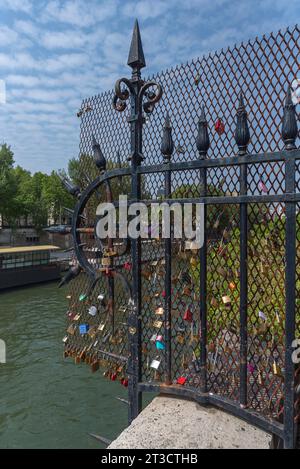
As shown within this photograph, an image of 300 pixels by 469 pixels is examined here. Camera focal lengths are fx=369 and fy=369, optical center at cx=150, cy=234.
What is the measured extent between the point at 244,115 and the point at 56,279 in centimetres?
3052

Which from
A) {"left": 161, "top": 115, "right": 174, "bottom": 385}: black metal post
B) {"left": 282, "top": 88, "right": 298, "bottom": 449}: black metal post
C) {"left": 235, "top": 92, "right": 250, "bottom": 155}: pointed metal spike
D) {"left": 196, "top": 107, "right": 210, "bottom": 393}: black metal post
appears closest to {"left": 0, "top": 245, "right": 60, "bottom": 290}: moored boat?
{"left": 161, "top": 115, "right": 174, "bottom": 385}: black metal post

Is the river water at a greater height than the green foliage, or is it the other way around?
the green foliage

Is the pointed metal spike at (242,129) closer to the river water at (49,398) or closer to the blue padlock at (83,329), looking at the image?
the blue padlock at (83,329)

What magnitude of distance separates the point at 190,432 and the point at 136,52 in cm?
400

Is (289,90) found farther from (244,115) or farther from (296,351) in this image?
(296,351)

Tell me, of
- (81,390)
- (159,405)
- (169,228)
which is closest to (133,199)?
(169,228)

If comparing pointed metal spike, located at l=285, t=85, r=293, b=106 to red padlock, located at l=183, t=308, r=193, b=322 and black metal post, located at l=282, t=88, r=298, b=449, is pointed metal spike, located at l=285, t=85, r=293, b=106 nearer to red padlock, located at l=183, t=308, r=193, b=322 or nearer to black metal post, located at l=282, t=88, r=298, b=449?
black metal post, located at l=282, t=88, r=298, b=449

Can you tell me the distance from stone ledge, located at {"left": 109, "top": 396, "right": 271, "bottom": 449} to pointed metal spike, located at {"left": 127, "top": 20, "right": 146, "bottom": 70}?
12.4 feet

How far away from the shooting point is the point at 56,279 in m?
32.1

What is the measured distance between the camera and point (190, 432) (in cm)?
344

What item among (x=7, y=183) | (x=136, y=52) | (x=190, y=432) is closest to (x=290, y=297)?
(x=190, y=432)

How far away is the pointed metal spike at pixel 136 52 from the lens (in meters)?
4.16

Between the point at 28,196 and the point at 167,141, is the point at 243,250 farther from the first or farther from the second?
the point at 28,196

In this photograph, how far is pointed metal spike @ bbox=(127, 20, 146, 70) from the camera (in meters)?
4.16
